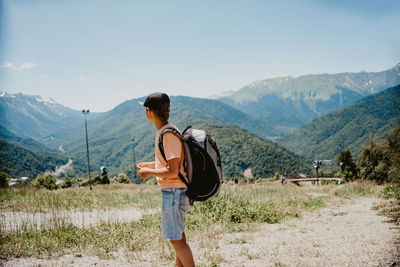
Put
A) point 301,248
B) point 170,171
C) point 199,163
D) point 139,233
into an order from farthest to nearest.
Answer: point 139,233 < point 301,248 < point 199,163 < point 170,171

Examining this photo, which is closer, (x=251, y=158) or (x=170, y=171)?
(x=170, y=171)

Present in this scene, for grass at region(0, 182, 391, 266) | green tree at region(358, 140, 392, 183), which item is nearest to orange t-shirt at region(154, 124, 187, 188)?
grass at region(0, 182, 391, 266)

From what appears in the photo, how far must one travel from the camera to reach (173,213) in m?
2.41

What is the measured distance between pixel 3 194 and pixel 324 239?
10818mm

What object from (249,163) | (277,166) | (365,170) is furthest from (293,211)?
(249,163)

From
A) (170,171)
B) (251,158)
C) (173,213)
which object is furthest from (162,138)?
(251,158)

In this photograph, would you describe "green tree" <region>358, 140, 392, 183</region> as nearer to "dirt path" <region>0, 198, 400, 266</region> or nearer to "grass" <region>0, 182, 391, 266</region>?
"grass" <region>0, 182, 391, 266</region>

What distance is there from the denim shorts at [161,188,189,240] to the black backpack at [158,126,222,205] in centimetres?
9

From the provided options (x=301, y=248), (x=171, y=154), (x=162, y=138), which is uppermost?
(x=162, y=138)

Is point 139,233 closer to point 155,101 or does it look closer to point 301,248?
point 301,248

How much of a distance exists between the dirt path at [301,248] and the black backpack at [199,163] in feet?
5.68

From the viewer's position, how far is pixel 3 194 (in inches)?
401

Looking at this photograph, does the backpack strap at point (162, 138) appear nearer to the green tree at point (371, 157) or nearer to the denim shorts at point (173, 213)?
the denim shorts at point (173, 213)

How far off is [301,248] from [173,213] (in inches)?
108
